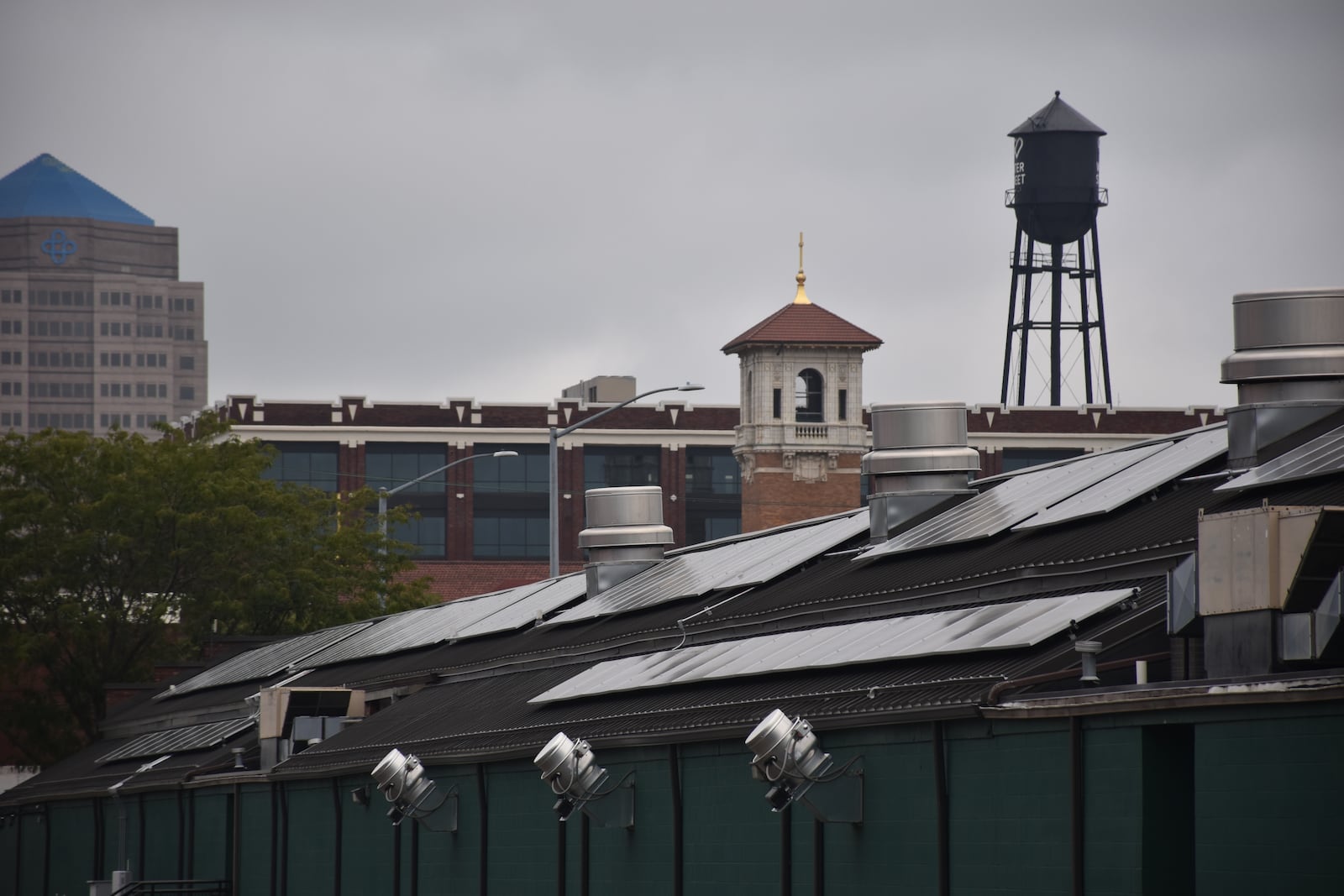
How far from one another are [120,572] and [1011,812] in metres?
53.7

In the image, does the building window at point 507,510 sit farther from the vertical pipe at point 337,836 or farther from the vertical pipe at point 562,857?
the vertical pipe at point 562,857

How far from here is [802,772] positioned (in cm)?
2094

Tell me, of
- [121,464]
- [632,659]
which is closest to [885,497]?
[632,659]

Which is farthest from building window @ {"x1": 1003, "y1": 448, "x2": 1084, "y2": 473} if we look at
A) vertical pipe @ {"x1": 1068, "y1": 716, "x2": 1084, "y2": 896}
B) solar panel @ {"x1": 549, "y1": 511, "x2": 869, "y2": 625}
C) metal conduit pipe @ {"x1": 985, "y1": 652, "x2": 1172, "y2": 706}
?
vertical pipe @ {"x1": 1068, "y1": 716, "x2": 1084, "y2": 896}

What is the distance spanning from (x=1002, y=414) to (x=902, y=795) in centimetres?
11147

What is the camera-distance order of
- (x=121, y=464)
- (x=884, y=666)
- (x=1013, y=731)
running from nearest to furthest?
(x=1013, y=731) → (x=884, y=666) → (x=121, y=464)

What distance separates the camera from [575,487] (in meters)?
129

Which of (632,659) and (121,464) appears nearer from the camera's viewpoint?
(632,659)

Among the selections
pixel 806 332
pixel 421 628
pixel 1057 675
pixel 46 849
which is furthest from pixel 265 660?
pixel 806 332

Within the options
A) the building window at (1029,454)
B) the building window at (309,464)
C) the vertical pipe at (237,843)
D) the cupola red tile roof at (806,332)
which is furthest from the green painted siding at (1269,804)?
the building window at (1029,454)

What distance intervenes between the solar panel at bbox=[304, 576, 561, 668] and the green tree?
54.7ft

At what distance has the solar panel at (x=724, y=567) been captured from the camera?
34.9 m

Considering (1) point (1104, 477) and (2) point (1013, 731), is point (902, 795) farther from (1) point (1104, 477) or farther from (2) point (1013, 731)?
(1) point (1104, 477)

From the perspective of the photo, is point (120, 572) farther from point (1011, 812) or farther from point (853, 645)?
point (1011, 812)
